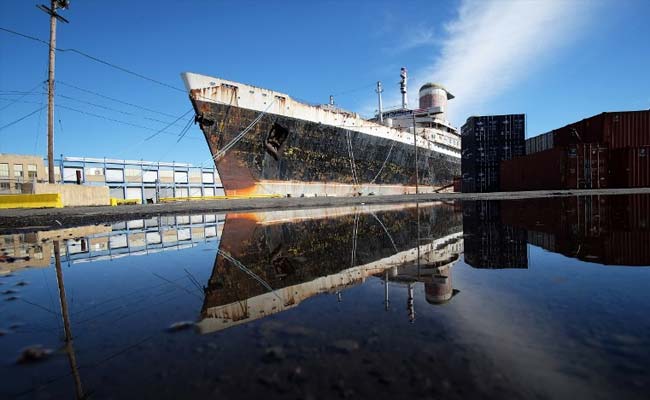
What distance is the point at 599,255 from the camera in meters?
2.61

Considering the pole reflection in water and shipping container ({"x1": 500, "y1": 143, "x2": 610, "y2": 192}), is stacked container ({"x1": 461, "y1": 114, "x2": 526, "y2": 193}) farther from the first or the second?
the pole reflection in water

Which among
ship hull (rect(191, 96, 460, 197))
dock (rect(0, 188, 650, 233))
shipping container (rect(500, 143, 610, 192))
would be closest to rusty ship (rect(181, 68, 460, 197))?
ship hull (rect(191, 96, 460, 197))

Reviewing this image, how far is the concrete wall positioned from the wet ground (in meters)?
14.7

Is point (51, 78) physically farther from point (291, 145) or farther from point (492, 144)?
point (492, 144)

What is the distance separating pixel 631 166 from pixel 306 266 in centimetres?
2507

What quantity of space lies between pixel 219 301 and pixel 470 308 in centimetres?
138

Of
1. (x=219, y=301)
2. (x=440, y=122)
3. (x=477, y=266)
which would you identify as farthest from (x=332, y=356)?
(x=440, y=122)

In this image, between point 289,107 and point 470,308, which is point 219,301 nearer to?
point 470,308

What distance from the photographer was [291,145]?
17.1m

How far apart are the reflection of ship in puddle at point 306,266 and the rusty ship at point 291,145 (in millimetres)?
12017

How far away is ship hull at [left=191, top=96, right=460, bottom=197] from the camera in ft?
50.2

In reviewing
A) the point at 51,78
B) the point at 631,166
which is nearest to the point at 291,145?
the point at 51,78

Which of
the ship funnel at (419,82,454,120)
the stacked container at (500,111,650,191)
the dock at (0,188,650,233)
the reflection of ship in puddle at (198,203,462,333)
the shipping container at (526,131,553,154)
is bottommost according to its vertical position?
the reflection of ship in puddle at (198,203,462,333)

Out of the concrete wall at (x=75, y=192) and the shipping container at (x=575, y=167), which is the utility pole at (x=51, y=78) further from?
the shipping container at (x=575, y=167)
